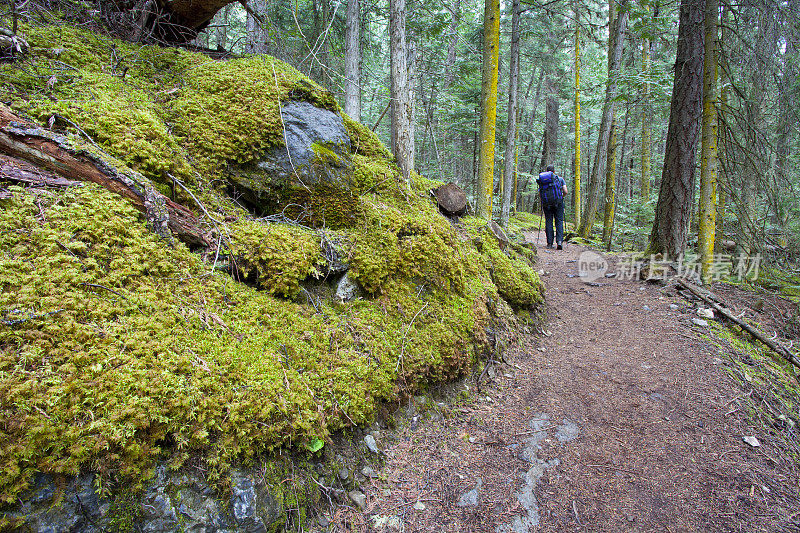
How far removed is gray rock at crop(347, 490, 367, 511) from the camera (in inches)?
87.4

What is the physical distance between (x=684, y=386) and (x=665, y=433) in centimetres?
97

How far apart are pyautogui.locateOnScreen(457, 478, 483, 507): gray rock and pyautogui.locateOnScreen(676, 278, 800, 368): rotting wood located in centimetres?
477

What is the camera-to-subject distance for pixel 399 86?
5.02m

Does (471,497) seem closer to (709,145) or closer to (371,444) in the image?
(371,444)

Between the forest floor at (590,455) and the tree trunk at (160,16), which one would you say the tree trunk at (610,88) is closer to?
the forest floor at (590,455)

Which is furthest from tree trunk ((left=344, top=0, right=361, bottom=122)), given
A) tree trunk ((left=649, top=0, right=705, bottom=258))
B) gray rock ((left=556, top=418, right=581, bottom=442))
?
gray rock ((left=556, top=418, right=581, bottom=442))

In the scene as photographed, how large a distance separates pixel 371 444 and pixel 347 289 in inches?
54.2

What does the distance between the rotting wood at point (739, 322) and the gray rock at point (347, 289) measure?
5633mm

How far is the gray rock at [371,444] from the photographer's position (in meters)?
2.54

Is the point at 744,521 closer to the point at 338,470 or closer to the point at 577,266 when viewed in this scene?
the point at 338,470

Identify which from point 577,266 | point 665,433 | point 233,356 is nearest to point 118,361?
point 233,356

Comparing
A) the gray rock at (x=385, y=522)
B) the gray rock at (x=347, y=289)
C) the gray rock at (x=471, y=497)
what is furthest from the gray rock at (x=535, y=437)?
the gray rock at (x=347, y=289)

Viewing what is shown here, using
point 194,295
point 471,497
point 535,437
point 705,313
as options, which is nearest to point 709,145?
point 705,313

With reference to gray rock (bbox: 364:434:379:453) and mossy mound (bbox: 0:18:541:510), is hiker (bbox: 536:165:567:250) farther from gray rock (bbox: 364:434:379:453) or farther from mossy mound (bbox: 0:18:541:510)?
gray rock (bbox: 364:434:379:453)
